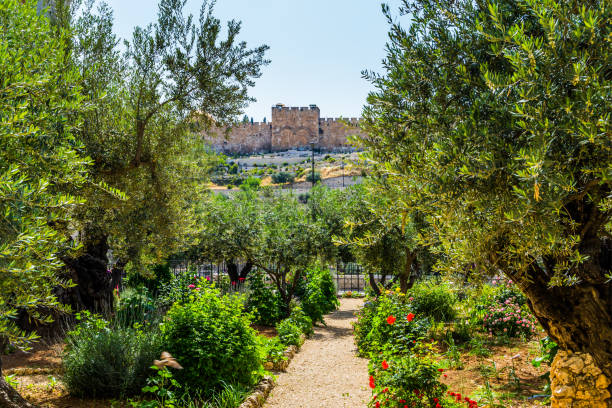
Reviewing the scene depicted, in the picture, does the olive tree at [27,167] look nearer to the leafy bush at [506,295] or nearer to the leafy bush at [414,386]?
the leafy bush at [414,386]

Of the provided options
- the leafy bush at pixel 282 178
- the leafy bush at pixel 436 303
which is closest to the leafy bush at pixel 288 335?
the leafy bush at pixel 436 303

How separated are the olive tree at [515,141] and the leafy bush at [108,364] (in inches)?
135

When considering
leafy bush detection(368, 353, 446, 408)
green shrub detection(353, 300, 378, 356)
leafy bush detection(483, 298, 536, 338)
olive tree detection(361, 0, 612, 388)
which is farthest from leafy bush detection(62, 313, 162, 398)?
leafy bush detection(483, 298, 536, 338)

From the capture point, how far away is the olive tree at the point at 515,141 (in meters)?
2.48

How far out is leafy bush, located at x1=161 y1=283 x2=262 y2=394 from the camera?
16.1 ft

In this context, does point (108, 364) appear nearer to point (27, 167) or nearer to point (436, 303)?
point (27, 167)

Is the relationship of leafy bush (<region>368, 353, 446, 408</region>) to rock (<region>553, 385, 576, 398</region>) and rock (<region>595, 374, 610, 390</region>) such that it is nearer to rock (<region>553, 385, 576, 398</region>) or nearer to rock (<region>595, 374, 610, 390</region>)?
rock (<region>553, 385, 576, 398</region>)

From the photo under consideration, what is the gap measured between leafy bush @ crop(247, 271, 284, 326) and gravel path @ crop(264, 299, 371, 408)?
1088 mm

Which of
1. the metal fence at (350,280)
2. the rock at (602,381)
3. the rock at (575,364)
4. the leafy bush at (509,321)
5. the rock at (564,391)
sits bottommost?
the metal fence at (350,280)

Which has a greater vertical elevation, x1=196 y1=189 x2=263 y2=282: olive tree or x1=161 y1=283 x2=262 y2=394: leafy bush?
x1=196 y1=189 x2=263 y2=282: olive tree

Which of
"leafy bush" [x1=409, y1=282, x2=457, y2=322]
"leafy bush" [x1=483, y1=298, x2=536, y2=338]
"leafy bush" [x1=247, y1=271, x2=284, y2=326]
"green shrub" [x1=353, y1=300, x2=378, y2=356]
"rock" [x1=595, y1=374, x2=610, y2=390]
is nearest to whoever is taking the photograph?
"rock" [x1=595, y1=374, x2=610, y2=390]

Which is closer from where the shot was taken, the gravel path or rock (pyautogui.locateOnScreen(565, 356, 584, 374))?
rock (pyautogui.locateOnScreen(565, 356, 584, 374))

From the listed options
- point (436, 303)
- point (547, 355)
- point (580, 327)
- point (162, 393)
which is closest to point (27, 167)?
point (162, 393)

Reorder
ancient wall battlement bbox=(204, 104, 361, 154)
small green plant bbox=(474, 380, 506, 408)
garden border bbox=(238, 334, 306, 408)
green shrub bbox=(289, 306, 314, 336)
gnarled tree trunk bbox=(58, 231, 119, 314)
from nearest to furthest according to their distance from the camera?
1. small green plant bbox=(474, 380, 506, 408)
2. garden border bbox=(238, 334, 306, 408)
3. gnarled tree trunk bbox=(58, 231, 119, 314)
4. green shrub bbox=(289, 306, 314, 336)
5. ancient wall battlement bbox=(204, 104, 361, 154)
